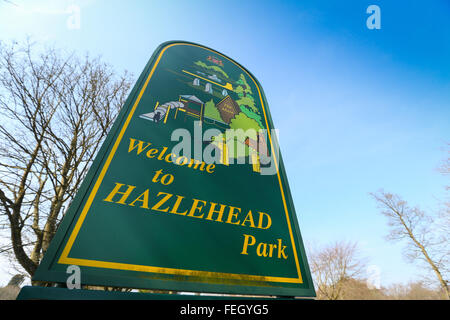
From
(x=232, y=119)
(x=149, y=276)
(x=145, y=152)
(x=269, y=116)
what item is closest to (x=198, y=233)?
(x=149, y=276)

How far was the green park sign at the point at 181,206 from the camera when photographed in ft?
4.44

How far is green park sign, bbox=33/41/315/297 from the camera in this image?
4.44 ft

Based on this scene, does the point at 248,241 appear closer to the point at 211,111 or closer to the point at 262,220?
the point at 262,220

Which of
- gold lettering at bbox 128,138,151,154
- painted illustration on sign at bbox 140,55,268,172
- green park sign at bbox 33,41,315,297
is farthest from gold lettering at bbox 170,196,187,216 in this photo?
painted illustration on sign at bbox 140,55,268,172

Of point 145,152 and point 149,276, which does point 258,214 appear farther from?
point 145,152

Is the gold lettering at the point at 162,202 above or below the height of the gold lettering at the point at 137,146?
below

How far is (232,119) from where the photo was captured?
298cm

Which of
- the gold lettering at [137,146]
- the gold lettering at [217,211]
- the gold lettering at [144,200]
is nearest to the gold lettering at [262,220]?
the gold lettering at [217,211]

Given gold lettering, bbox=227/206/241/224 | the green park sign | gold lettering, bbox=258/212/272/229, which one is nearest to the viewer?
the green park sign

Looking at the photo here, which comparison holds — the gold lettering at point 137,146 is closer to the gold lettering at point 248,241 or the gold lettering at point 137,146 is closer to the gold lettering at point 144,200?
the gold lettering at point 144,200
